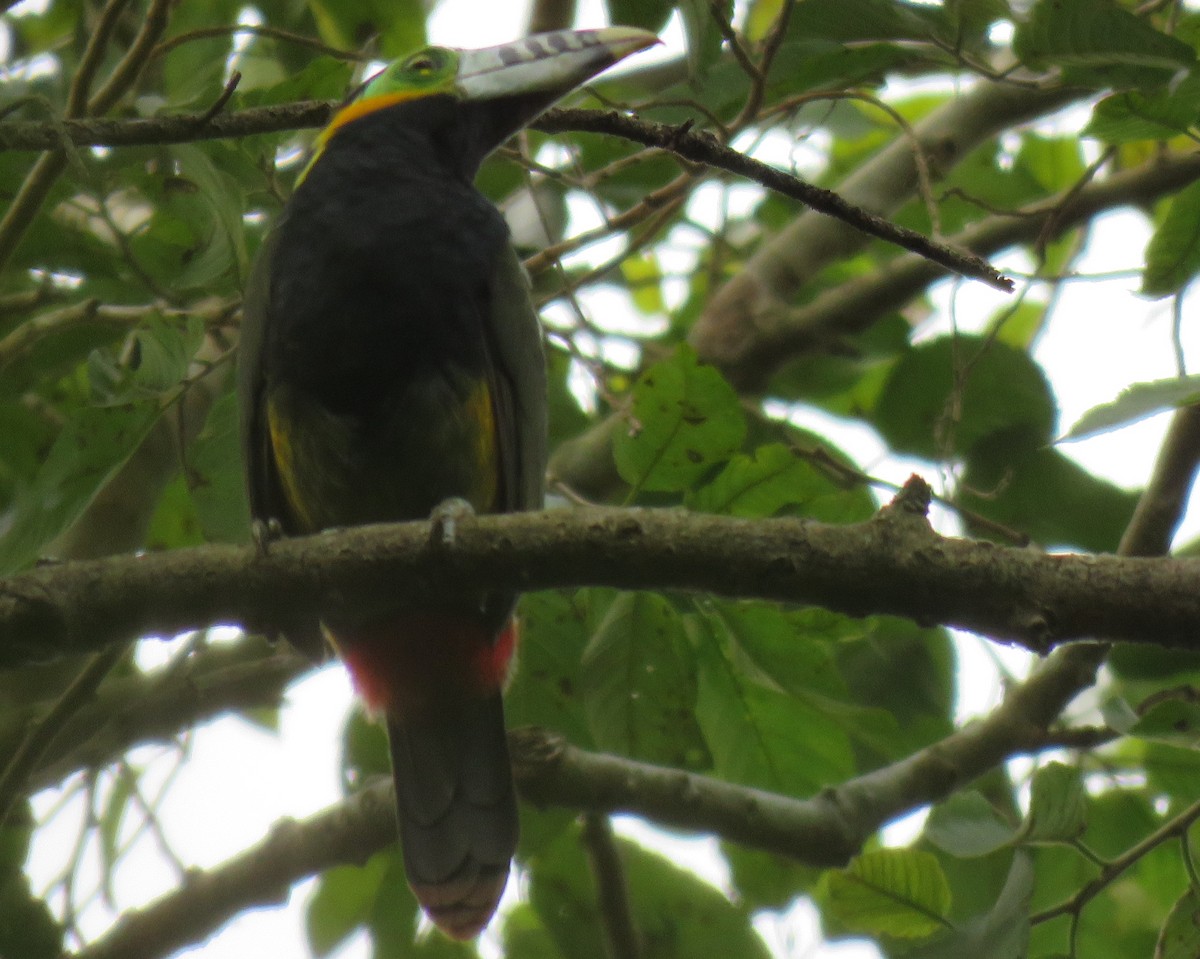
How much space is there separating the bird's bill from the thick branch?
1.16 metres

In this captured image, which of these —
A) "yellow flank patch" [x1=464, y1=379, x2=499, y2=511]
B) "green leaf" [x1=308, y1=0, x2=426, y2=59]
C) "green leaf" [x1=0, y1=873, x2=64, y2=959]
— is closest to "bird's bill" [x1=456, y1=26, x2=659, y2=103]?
"green leaf" [x1=308, y1=0, x2=426, y2=59]

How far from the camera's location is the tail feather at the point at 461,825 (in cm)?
298

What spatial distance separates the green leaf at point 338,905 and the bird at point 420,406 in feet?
2.14

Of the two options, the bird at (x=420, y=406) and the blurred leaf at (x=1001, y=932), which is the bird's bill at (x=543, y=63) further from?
the blurred leaf at (x=1001, y=932)

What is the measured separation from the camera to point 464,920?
298 cm

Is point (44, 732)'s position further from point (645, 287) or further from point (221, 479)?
point (645, 287)

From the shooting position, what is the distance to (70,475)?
2.44 meters

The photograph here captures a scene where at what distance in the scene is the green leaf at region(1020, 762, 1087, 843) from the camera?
7.07 feet

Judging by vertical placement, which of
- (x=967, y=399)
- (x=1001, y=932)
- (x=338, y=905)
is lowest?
(x=338, y=905)

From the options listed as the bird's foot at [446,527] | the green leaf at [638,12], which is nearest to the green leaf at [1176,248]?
the green leaf at [638,12]

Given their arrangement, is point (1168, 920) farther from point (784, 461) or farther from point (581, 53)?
point (581, 53)

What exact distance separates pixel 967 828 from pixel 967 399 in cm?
141

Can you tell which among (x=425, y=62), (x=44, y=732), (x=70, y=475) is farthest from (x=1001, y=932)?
(x=425, y=62)

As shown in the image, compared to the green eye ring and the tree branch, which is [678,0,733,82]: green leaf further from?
the green eye ring
